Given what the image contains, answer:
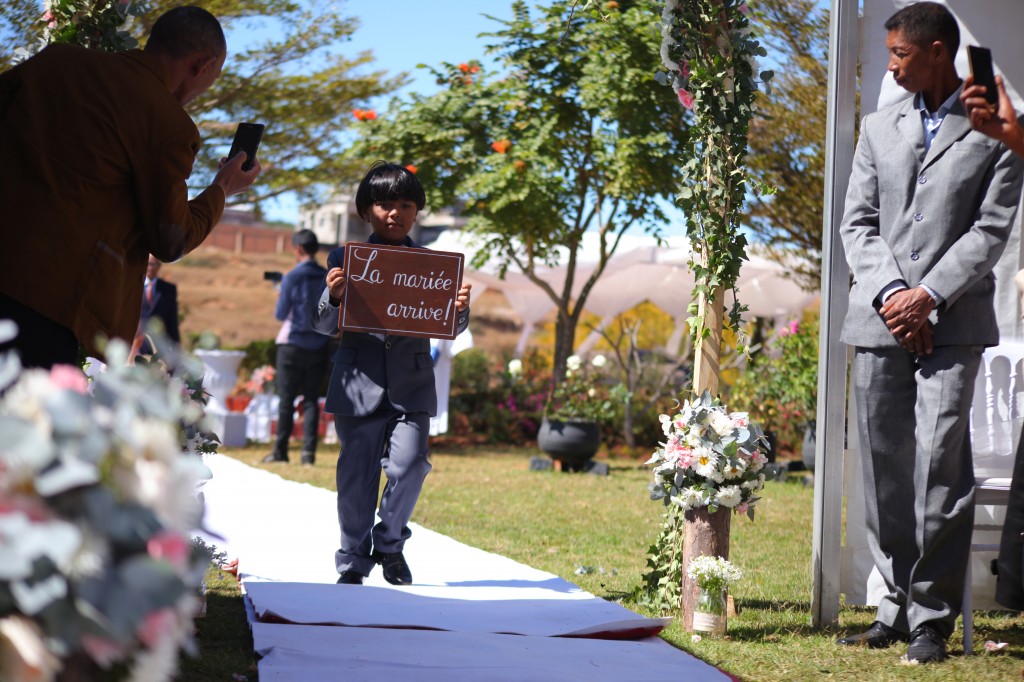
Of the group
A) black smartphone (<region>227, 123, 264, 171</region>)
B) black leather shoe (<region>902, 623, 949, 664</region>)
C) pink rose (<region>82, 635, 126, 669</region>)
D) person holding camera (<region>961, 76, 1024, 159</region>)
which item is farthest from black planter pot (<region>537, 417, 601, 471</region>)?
pink rose (<region>82, 635, 126, 669</region>)

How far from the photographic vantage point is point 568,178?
15.0 meters

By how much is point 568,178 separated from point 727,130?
33.7 ft

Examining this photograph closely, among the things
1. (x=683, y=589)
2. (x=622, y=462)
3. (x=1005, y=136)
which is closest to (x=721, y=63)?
(x=1005, y=136)

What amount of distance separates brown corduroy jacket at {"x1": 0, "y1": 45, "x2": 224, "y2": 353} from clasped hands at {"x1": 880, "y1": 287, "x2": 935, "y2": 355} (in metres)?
2.53

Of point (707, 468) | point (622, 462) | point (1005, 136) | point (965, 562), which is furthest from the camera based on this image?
point (622, 462)

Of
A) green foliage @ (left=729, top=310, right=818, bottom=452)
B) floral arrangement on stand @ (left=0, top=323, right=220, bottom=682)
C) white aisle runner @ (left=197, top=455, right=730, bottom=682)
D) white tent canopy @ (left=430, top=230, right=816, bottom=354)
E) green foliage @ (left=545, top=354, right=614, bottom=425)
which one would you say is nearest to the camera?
floral arrangement on stand @ (left=0, top=323, right=220, bottom=682)

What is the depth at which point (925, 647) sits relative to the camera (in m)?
4.00

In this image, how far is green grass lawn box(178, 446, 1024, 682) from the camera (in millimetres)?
3919

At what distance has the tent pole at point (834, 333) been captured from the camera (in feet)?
15.2

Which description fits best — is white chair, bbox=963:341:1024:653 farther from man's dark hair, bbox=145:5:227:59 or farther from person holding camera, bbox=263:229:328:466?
person holding camera, bbox=263:229:328:466

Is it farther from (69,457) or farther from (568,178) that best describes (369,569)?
(568,178)

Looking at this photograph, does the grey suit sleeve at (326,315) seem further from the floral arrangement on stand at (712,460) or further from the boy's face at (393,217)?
the floral arrangement on stand at (712,460)

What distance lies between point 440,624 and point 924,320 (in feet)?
7.11

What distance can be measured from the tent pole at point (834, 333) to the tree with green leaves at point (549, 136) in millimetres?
9056
